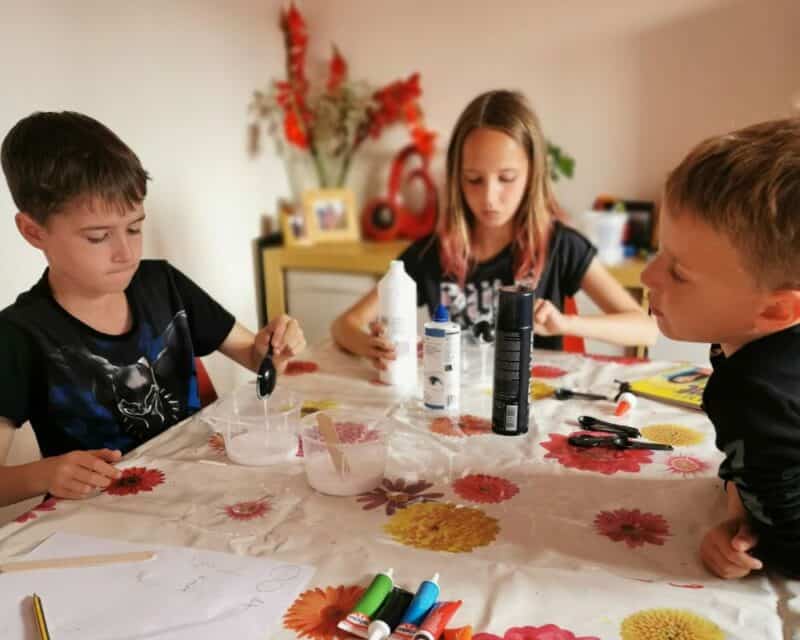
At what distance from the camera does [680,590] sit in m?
0.61

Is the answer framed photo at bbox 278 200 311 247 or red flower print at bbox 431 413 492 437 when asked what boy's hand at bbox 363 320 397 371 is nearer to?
red flower print at bbox 431 413 492 437

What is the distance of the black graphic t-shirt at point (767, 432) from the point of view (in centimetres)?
59

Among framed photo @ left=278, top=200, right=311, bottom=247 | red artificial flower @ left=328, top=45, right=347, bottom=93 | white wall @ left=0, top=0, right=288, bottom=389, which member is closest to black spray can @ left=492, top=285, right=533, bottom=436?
white wall @ left=0, top=0, right=288, bottom=389

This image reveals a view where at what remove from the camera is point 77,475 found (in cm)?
80

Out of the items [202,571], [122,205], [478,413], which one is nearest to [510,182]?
[478,413]

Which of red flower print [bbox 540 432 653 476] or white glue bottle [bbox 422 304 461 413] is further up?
white glue bottle [bbox 422 304 461 413]

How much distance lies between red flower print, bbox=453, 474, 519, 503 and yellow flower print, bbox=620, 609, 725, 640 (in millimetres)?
227

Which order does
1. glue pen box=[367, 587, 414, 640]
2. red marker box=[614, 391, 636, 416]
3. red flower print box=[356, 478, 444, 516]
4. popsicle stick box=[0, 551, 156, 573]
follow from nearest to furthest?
glue pen box=[367, 587, 414, 640] → popsicle stick box=[0, 551, 156, 573] → red flower print box=[356, 478, 444, 516] → red marker box=[614, 391, 636, 416]

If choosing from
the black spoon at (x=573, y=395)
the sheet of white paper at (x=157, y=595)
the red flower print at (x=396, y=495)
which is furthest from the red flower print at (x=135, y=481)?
the black spoon at (x=573, y=395)

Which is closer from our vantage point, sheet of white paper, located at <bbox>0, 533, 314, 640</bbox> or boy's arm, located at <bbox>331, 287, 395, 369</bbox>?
sheet of white paper, located at <bbox>0, 533, 314, 640</bbox>

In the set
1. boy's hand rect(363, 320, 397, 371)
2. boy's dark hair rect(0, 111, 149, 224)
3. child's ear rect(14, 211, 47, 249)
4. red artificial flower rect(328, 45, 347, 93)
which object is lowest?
boy's hand rect(363, 320, 397, 371)

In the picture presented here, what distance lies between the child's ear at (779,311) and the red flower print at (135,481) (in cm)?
71

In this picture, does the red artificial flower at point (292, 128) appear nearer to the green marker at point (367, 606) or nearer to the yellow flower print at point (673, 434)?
the yellow flower print at point (673, 434)

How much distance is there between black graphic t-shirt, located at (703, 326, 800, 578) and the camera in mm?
586
